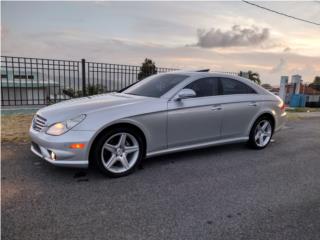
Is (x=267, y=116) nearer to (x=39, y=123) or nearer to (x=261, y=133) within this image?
(x=261, y=133)

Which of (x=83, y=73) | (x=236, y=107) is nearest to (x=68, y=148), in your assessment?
(x=236, y=107)

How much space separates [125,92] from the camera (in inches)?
206

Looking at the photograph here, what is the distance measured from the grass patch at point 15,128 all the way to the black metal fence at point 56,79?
121 centimetres

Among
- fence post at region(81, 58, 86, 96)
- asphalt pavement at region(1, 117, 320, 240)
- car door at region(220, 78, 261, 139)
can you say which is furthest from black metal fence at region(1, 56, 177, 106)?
car door at region(220, 78, 261, 139)

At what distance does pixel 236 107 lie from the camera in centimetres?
Answer: 527

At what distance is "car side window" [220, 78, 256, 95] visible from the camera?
17.3ft

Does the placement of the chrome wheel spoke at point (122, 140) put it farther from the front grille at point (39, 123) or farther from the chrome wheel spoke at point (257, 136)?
the chrome wheel spoke at point (257, 136)

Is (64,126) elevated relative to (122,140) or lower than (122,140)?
elevated

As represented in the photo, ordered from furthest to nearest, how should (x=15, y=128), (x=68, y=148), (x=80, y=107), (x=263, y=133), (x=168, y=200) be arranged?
(x=15, y=128), (x=263, y=133), (x=80, y=107), (x=68, y=148), (x=168, y=200)

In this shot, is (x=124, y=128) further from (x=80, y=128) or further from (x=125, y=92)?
(x=125, y=92)

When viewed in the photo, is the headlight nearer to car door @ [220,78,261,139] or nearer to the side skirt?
the side skirt

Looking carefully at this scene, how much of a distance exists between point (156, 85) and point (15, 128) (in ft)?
12.4

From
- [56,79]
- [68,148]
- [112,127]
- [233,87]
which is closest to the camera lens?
[68,148]

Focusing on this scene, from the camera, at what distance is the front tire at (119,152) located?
12.9 ft
